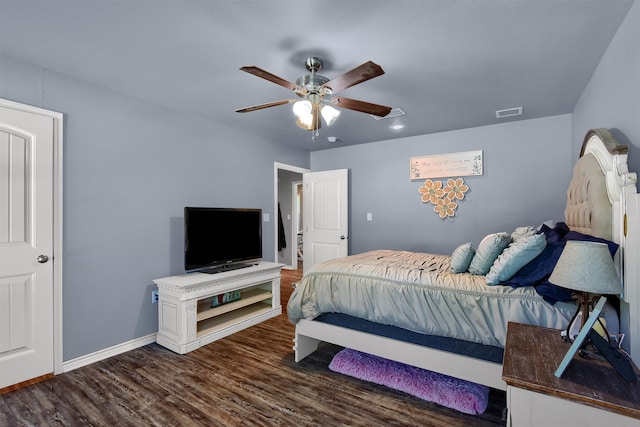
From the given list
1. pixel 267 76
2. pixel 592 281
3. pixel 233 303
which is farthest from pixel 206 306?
pixel 592 281

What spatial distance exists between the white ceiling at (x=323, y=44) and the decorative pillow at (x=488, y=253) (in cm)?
131

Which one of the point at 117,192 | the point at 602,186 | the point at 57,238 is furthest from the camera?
the point at 117,192

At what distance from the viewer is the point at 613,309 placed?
1.61 metres

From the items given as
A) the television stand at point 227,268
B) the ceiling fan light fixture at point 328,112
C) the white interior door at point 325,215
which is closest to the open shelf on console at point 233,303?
the television stand at point 227,268

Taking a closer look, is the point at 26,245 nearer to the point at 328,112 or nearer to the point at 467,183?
the point at 328,112

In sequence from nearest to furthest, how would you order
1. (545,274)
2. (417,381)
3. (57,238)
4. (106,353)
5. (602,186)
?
(545,274) → (602,186) → (417,381) → (57,238) → (106,353)

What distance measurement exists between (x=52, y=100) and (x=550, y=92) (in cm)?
425

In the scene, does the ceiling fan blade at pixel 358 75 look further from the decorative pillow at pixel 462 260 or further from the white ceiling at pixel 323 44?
the decorative pillow at pixel 462 260

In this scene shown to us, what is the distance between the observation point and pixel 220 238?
11.0 feet

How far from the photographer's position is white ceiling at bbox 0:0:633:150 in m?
1.68

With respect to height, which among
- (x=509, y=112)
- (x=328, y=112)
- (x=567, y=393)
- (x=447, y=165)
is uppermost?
(x=509, y=112)

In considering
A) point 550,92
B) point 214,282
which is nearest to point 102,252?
point 214,282

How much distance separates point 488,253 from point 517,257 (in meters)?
0.29

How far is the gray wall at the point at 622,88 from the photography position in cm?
160
